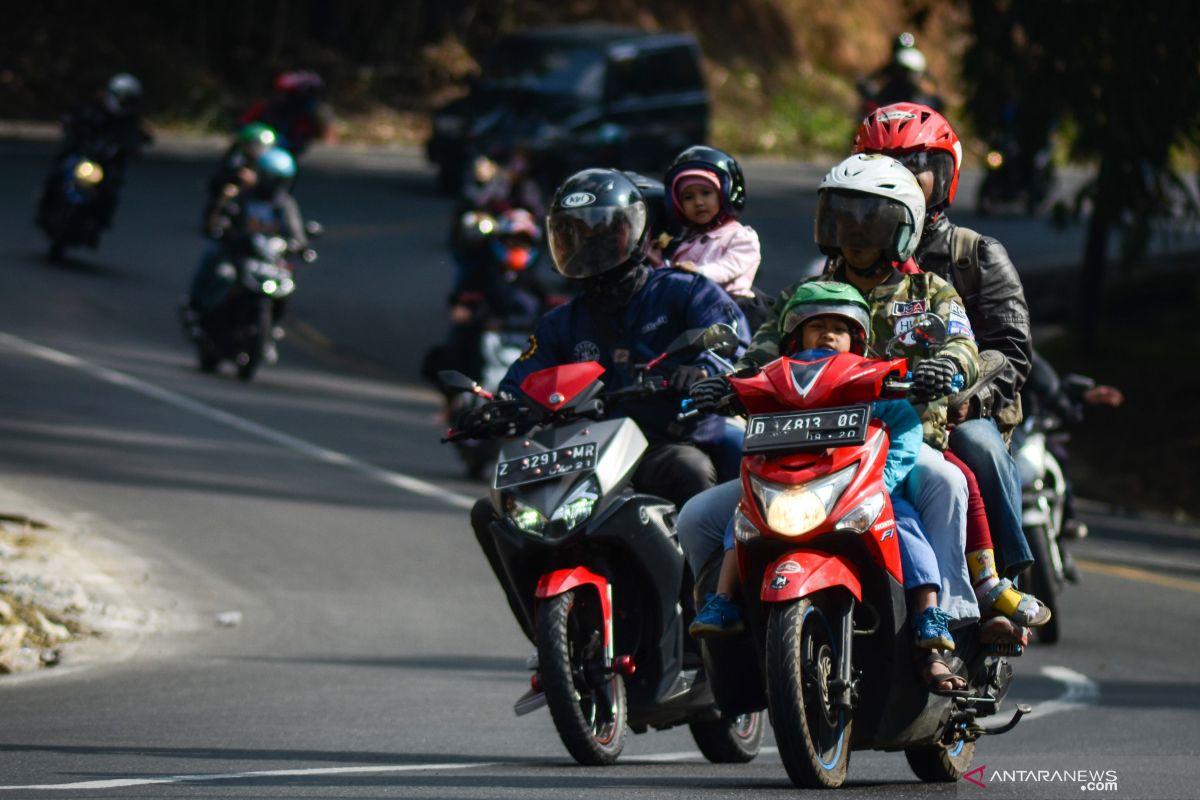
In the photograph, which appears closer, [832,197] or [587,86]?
[832,197]

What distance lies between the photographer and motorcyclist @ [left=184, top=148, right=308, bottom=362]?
20078mm

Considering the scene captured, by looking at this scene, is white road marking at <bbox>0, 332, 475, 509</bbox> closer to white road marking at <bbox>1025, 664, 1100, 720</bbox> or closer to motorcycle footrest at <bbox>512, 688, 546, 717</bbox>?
white road marking at <bbox>1025, 664, 1100, 720</bbox>

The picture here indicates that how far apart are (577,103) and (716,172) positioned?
74.2 feet

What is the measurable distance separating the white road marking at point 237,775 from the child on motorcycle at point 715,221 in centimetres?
271

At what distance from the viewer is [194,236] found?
91.9 ft

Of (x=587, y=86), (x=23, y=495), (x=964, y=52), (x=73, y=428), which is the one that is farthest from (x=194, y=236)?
(x=23, y=495)

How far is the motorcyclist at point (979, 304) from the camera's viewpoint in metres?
7.52

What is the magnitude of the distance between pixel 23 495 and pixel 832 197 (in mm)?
7895

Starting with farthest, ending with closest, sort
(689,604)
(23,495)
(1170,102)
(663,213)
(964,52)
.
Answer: (964,52) → (1170,102) → (23,495) → (663,213) → (689,604)

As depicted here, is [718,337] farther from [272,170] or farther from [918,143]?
[272,170]

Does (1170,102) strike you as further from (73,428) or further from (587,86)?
(587,86)

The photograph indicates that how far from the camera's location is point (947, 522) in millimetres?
7238

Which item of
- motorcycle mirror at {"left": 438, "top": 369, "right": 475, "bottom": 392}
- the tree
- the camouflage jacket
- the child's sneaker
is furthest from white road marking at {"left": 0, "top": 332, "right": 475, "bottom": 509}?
the tree

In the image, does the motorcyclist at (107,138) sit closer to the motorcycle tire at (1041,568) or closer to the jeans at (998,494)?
the motorcycle tire at (1041,568)
